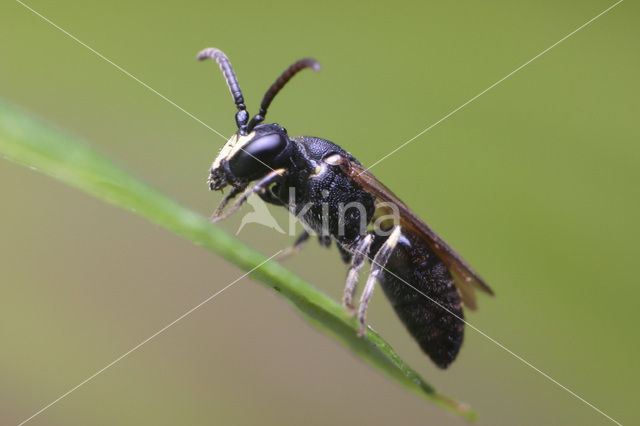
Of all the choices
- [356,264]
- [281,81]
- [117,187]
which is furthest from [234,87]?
[117,187]

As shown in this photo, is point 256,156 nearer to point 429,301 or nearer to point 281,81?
point 281,81

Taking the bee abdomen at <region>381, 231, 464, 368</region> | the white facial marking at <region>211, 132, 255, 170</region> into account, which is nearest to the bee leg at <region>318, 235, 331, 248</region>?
the bee abdomen at <region>381, 231, 464, 368</region>

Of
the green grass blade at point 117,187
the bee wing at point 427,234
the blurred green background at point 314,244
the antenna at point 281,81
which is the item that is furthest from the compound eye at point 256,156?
the green grass blade at point 117,187

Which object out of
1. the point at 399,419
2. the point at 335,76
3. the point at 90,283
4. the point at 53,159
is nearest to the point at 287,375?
the point at 399,419

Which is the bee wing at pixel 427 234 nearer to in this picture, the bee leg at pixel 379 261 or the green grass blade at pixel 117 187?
the bee leg at pixel 379 261

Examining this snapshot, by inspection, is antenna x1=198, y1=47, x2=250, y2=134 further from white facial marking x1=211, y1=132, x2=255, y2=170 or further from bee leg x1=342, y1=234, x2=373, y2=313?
bee leg x1=342, y1=234, x2=373, y2=313

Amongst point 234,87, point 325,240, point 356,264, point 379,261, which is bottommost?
point 325,240
